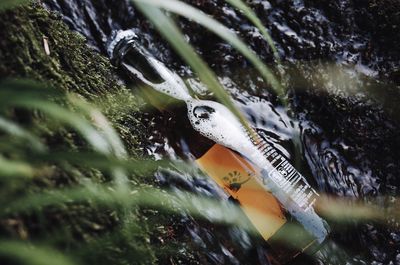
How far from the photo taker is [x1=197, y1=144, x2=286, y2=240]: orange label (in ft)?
3.85

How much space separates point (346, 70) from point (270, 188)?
18.4 inches

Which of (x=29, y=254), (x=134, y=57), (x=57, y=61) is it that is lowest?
(x=29, y=254)

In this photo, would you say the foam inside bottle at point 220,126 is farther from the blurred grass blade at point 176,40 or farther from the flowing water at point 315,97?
the blurred grass blade at point 176,40

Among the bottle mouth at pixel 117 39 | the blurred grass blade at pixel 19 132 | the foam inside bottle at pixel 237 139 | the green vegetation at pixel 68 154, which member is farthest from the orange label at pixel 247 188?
the blurred grass blade at pixel 19 132

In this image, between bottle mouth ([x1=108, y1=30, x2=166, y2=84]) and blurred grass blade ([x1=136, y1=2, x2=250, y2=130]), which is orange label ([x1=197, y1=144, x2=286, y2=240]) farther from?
blurred grass blade ([x1=136, y1=2, x2=250, y2=130])

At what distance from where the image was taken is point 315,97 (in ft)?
4.53

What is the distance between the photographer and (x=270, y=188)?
3.93ft

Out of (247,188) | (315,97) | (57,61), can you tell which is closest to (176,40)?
(57,61)

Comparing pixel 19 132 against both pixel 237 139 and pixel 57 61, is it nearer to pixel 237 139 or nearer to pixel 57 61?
pixel 57 61

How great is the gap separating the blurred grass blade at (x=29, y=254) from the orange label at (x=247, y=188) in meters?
0.65

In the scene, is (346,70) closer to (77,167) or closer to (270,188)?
(270,188)

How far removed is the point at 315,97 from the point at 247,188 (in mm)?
381

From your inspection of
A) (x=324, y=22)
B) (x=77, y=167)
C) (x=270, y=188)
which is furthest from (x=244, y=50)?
(x=324, y=22)

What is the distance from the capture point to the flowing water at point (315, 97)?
1214mm
